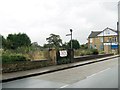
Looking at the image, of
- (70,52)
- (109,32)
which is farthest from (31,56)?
(109,32)

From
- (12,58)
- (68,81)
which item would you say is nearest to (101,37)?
(12,58)

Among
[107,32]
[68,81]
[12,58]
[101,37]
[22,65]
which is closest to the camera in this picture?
[68,81]

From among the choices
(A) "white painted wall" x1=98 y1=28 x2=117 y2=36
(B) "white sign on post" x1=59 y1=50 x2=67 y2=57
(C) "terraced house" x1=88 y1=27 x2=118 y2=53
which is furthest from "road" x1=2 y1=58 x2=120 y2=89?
(A) "white painted wall" x1=98 y1=28 x2=117 y2=36

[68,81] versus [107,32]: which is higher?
[107,32]

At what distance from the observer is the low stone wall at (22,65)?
17.6m

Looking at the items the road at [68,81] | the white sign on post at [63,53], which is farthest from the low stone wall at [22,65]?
the white sign on post at [63,53]

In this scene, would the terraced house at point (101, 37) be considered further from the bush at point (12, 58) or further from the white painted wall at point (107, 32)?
the bush at point (12, 58)

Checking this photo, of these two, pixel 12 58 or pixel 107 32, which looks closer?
pixel 12 58

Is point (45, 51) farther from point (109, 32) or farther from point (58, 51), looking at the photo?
point (109, 32)

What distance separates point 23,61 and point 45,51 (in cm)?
466

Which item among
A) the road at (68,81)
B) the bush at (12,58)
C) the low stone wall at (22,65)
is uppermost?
the bush at (12,58)

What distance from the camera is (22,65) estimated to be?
63.1 feet

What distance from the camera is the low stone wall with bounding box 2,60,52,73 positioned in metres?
17.6

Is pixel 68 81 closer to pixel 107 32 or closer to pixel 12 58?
pixel 12 58
